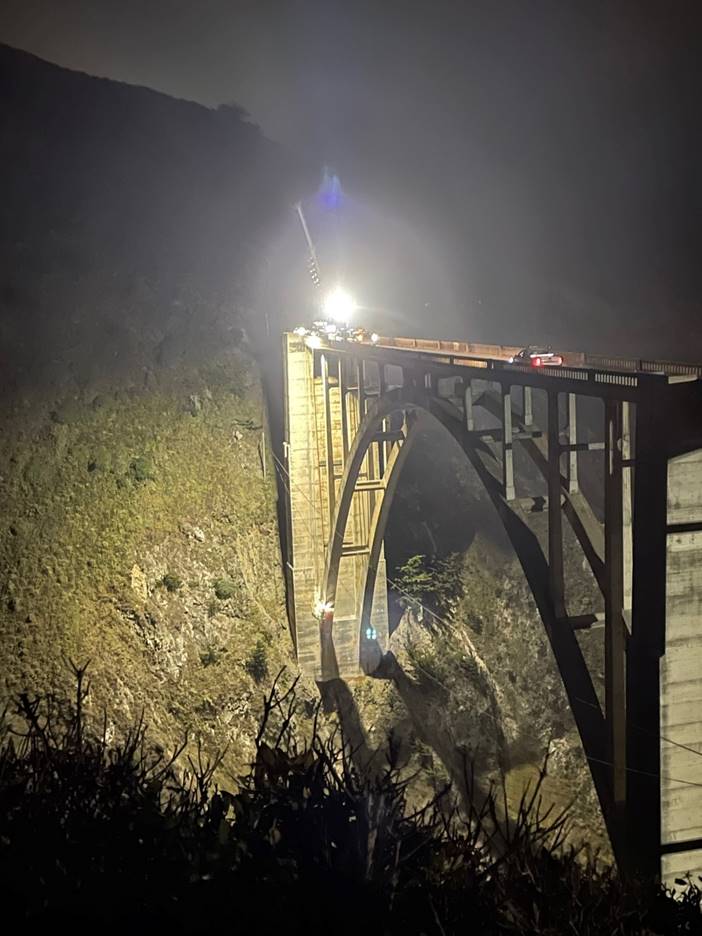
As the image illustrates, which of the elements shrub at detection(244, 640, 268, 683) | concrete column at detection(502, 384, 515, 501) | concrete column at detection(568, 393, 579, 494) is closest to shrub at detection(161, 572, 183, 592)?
shrub at detection(244, 640, 268, 683)

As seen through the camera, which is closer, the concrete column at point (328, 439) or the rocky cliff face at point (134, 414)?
the rocky cliff face at point (134, 414)

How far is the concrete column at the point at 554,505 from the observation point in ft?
26.8

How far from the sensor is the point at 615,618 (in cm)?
703

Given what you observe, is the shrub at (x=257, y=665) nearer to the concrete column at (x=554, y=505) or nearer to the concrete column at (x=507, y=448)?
the concrete column at (x=507, y=448)

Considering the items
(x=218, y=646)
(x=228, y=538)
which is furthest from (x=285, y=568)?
(x=218, y=646)

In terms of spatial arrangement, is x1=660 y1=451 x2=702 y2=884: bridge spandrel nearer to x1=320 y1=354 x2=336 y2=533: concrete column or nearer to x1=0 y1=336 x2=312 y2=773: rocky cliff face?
x1=0 y1=336 x2=312 y2=773: rocky cliff face

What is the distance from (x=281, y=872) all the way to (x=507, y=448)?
6398mm

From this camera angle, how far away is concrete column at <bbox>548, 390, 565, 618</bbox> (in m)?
8.17

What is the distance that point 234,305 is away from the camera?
1626 inches

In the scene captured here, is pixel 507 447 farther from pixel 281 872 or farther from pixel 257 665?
pixel 257 665

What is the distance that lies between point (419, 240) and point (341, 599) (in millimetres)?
34667

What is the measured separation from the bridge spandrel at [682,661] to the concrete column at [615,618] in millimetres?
513

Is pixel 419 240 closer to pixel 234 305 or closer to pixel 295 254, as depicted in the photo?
pixel 295 254

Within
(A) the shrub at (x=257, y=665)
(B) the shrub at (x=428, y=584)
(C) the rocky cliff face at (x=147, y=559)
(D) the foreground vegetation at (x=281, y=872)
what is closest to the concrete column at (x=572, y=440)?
(D) the foreground vegetation at (x=281, y=872)
